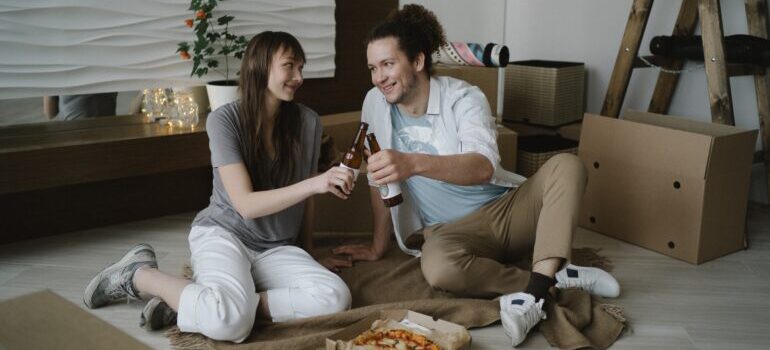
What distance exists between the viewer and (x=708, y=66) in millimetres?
3006

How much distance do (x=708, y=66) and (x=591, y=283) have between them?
1236 mm

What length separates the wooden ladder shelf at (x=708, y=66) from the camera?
9.77ft

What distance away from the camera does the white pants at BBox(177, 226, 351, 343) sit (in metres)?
1.94

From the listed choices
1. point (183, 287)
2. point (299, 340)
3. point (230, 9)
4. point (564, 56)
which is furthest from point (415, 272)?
point (564, 56)

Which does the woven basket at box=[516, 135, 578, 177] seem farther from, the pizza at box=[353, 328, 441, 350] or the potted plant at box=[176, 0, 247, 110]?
the pizza at box=[353, 328, 441, 350]

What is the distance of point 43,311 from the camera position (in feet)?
7.22

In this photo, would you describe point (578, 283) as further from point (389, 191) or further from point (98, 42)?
point (98, 42)

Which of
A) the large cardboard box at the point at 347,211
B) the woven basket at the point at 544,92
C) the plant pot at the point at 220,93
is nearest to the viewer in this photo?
the large cardboard box at the point at 347,211

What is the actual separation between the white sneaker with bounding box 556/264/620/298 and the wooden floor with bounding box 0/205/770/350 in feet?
0.17

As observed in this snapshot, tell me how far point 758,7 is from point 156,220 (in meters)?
2.92

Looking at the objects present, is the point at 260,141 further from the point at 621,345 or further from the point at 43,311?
the point at 621,345

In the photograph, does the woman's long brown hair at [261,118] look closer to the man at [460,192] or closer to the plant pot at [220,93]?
the man at [460,192]

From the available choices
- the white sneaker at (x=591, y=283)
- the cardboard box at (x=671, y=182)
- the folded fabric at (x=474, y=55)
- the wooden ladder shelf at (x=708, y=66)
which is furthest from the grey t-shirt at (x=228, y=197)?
the wooden ladder shelf at (x=708, y=66)

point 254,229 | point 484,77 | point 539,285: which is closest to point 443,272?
point 539,285
